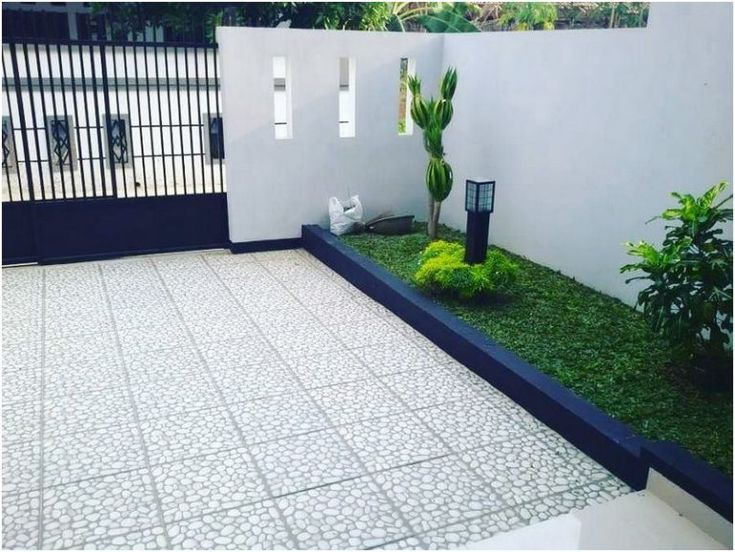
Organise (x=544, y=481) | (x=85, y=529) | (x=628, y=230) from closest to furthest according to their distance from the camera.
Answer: (x=85, y=529)
(x=544, y=481)
(x=628, y=230)

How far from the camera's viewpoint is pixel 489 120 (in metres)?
6.30

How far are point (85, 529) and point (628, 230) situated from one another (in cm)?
407

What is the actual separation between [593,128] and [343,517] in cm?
369

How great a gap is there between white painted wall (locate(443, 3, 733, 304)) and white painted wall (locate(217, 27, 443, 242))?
68 centimetres

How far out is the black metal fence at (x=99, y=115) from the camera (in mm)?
5957

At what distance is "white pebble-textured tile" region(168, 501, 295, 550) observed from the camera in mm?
2592

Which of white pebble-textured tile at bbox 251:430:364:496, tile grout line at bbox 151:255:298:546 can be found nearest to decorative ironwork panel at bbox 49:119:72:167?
tile grout line at bbox 151:255:298:546

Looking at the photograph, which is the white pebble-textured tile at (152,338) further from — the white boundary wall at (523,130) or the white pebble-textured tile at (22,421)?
the white boundary wall at (523,130)

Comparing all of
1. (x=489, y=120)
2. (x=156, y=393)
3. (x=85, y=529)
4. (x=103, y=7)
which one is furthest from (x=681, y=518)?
(x=103, y=7)

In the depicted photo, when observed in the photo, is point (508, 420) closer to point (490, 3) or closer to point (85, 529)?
point (85, 529)

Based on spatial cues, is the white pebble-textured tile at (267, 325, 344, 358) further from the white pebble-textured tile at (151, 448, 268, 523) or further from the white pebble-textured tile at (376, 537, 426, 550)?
the white pebble-textured tile at (376, 537, 426, 550)

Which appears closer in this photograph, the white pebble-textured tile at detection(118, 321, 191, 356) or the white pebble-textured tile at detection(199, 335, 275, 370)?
the white pebble-textured tile at detection(199, 335, 275, 370)

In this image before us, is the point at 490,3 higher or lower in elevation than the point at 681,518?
higher

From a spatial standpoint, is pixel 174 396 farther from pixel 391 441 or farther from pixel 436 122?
pixel 436 122
